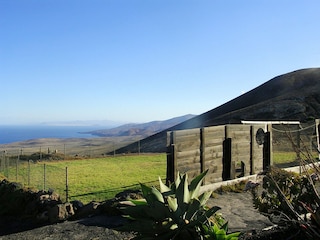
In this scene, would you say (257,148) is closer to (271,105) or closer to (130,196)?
(130,196)

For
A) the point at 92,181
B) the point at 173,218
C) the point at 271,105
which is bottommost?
the point at 92,181

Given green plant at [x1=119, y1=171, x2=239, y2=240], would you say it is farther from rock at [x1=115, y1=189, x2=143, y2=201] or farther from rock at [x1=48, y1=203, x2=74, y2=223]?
rock at [x1=48, y1=203, x2=74, y2=223]

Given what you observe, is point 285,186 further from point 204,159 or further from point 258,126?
point 258,126

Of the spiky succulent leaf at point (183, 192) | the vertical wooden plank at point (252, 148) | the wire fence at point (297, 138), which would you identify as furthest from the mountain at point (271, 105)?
the spiky succulent leaf at point (183, 192)

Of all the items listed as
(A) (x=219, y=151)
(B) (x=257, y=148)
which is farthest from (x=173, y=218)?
(B) (x=257, y=148)

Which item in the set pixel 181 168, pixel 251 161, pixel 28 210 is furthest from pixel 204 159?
pixel 28 210

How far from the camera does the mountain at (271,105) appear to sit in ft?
217

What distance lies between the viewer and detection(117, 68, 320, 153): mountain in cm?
6612

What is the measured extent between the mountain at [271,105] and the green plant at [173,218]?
152 feet

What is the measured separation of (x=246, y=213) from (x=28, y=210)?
16.0 feet

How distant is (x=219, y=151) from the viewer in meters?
9.99

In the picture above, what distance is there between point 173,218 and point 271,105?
75847 mm

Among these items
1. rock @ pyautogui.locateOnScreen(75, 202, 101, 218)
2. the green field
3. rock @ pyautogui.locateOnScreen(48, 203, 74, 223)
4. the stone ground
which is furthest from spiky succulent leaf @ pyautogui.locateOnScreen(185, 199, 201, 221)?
the green field

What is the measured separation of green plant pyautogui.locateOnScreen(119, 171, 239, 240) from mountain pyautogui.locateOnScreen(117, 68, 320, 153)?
4632 centimetres
